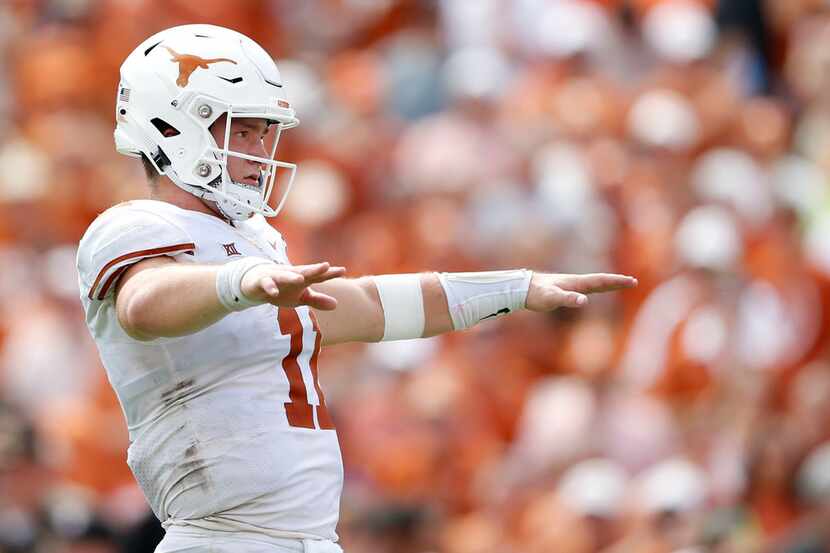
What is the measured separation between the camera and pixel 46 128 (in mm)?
10820

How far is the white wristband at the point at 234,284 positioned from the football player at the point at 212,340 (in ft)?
1.12

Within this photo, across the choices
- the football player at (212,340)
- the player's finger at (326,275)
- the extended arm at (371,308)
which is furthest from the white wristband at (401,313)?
the player's finger at (326,275)

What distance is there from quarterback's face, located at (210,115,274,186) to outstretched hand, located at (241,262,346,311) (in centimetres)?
69

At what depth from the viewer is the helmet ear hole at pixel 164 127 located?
4.08 metres

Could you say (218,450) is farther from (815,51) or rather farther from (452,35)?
(452,35)

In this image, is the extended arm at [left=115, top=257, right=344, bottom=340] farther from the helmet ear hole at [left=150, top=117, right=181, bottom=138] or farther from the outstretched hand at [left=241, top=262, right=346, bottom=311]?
the helmet ear hole at [left=150, top=117, right=181, bottom=138]

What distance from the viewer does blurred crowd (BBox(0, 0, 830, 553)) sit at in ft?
24.1

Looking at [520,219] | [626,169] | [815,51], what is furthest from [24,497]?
[815,51]

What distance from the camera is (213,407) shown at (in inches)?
156

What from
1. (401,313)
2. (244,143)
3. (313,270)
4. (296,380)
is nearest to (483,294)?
(401,313)

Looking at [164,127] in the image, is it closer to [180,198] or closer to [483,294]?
[180,198]

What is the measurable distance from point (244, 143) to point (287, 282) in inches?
35.5

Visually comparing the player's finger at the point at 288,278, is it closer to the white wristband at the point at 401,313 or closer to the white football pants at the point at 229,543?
the white football pants at the point at 229,543

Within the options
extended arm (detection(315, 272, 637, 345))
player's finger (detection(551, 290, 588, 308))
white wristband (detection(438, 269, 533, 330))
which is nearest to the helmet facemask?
extended arm (detection(315, 272, 637, 345))
